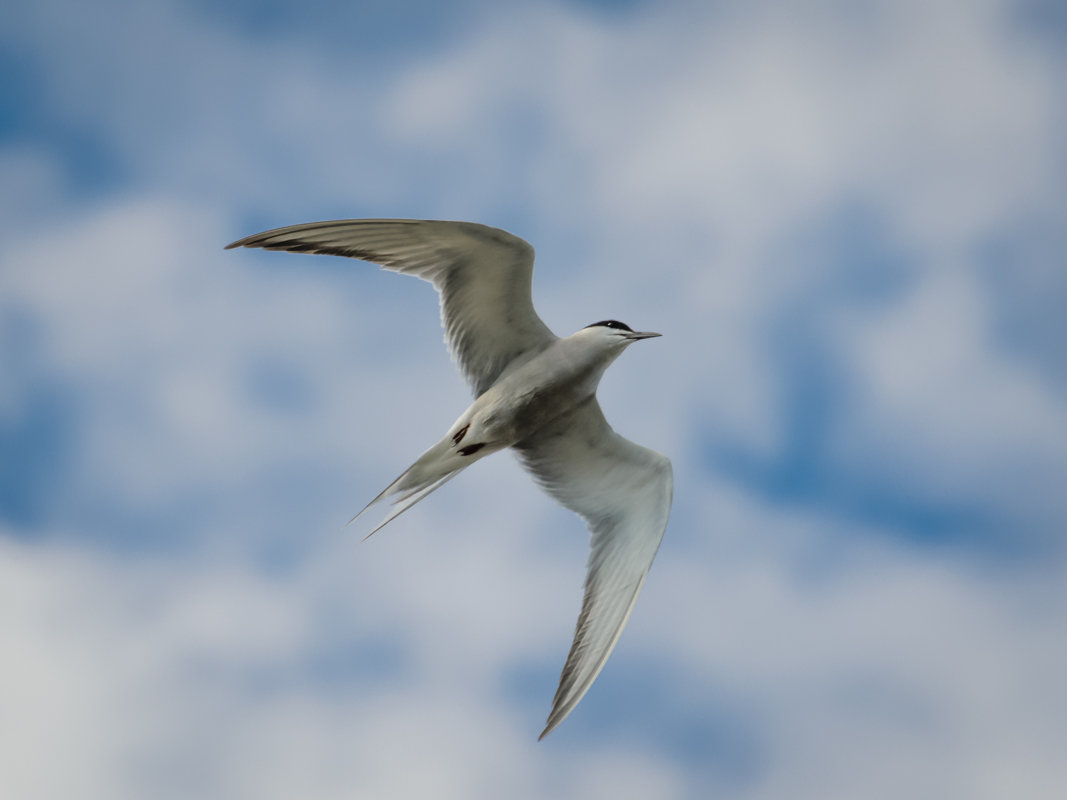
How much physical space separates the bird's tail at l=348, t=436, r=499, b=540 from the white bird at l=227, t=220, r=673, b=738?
0.01 m

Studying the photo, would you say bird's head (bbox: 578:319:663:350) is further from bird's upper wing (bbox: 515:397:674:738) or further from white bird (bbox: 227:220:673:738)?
bird's upper wing (bbox: 515:397:674:738)

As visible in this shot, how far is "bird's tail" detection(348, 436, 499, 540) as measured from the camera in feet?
25.9

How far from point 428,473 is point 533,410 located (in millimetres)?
999

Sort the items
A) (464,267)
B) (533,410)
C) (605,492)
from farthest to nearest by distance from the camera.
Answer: (605,492), (533,410), (464,267)

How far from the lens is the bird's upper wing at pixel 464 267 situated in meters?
7.38

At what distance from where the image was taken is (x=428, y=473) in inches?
317

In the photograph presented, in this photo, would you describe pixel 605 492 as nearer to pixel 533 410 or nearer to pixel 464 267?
pixel 533 410

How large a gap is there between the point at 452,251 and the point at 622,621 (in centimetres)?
320

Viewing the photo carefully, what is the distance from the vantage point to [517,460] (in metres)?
8.65

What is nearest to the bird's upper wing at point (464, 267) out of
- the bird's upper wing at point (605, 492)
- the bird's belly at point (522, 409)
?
the bird's belly at point (522, 409)

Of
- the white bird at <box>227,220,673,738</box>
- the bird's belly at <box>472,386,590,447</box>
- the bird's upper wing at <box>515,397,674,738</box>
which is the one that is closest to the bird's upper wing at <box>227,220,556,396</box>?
the white bird at <box>227,220,673,738</box>

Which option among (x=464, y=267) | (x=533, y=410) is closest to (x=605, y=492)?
(x=533, y=410)

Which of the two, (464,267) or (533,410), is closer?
(464,267)

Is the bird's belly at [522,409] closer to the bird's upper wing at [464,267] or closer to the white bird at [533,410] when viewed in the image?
the white bird at [533,410]
